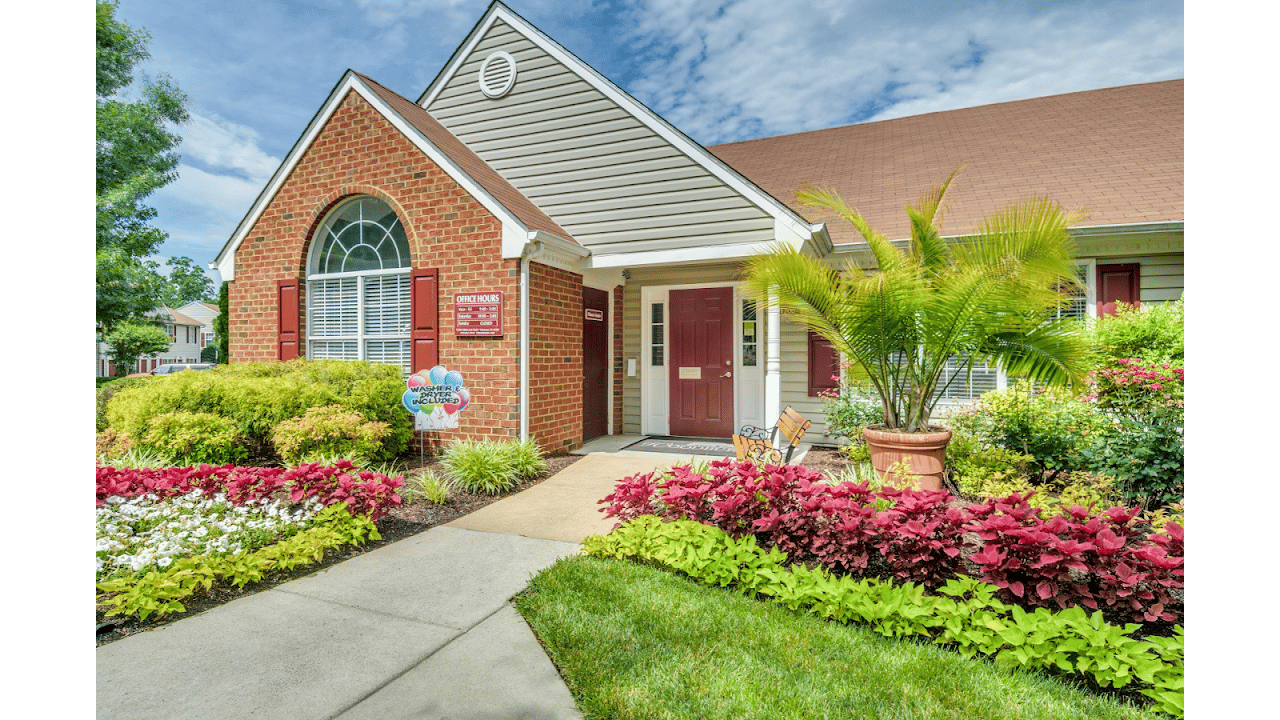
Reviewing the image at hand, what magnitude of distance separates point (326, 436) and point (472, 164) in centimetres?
418

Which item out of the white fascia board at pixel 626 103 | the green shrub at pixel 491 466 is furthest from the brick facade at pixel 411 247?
the white fascia board at pixel 626 103

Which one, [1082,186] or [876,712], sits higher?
[1082,186]

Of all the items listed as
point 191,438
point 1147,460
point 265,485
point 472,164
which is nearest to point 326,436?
point 191,438

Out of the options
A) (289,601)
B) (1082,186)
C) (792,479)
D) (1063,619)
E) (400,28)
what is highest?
(400,28)

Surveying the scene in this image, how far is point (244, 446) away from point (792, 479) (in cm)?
629

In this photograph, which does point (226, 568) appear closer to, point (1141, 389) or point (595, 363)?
point (595, 363)

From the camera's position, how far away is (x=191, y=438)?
5941 mm

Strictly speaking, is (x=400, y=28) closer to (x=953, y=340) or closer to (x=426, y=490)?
(x=426, y=490)

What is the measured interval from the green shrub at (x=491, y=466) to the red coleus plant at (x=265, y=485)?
970 mm

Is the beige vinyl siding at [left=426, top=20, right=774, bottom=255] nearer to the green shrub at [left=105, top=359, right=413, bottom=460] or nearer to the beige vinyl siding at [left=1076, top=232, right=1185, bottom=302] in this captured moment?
the green shrub at [left=105, top=359, right=413, bottom=460]

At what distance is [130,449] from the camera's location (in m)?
6.28

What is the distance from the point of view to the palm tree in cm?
459

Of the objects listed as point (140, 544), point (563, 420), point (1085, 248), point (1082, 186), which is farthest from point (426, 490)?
point (1082, 186)

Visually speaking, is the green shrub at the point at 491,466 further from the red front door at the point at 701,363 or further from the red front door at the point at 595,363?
the red front door at the point at 701,363
